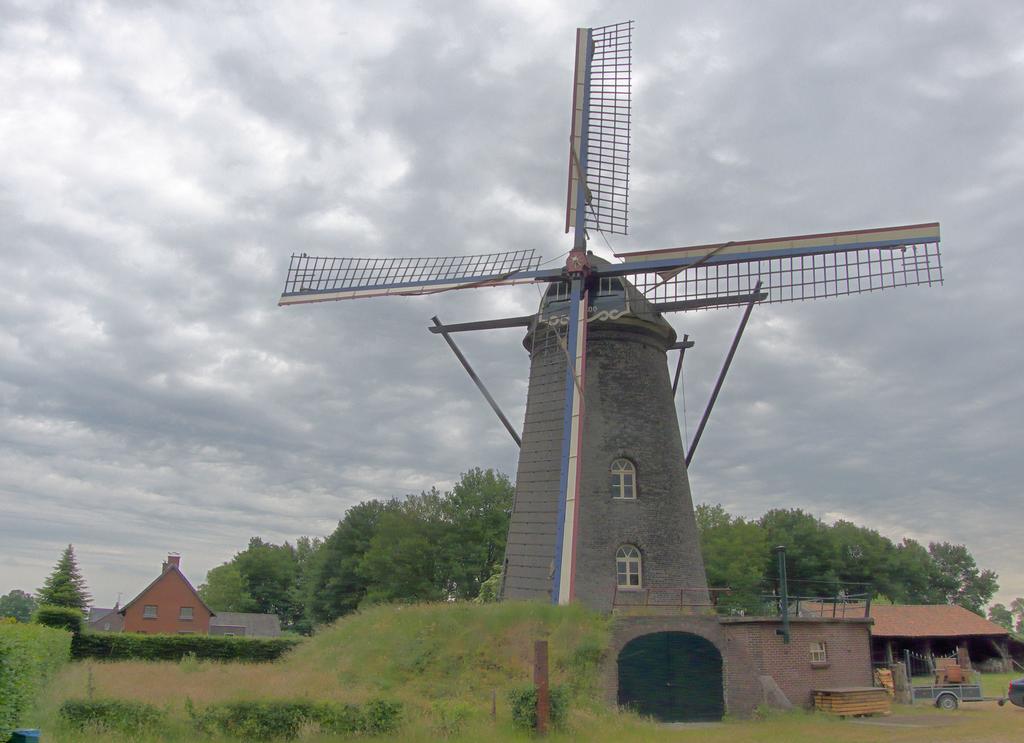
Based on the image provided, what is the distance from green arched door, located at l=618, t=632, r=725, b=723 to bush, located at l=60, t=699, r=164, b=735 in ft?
31.1

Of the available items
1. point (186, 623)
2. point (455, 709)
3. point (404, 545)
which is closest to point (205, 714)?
point (455, 709)

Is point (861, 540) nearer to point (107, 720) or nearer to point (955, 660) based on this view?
point (955, 660)

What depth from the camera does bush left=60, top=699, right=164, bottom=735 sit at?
13.3 metres

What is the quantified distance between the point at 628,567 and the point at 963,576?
242 ft

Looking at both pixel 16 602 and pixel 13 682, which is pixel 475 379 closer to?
pixel 13 682

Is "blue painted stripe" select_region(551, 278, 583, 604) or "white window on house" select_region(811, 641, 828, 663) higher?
"blue painted stripe" select_region(551, 278, 583, 604)

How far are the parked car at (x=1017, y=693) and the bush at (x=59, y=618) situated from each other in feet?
98.3

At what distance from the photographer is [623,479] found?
822 inches

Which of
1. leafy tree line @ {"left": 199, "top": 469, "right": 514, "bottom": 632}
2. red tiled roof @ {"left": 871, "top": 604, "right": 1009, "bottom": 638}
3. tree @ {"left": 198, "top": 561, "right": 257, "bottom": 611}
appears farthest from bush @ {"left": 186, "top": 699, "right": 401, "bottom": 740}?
tree @ {"left": 198, "top": 561, "right": 257, "bottom": 611}

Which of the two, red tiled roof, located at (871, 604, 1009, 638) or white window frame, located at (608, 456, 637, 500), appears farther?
red tiled roof, located at (871, 604, 1009, 638)

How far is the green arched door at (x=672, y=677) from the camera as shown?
1758 cm

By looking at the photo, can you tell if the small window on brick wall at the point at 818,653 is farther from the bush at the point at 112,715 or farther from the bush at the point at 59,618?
the bush at the point at 59,618

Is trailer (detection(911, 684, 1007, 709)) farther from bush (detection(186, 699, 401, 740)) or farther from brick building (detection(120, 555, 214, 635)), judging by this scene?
brick building (detection(120, 555, 214, 635))

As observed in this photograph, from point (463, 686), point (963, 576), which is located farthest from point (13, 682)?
point (963, 576)
